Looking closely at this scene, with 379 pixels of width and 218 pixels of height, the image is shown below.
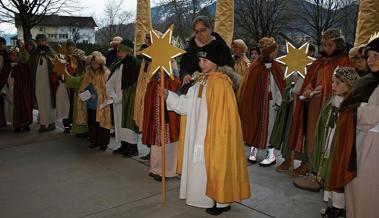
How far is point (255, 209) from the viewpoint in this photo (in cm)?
407

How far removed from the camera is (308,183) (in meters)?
4.67

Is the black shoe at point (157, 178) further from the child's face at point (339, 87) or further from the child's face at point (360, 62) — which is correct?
the child's face at point (360, 62)

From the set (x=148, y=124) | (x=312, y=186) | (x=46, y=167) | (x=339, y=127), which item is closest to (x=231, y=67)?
(x=339, y=127)

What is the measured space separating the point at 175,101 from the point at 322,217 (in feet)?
6.47

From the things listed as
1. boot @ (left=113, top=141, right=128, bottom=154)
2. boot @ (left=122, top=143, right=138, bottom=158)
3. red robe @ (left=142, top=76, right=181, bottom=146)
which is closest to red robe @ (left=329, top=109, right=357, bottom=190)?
red robe @ (left=142, top=76, right=181, bottom=146)

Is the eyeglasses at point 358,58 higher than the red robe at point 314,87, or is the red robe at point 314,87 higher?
the eyeglasses at point 358,58

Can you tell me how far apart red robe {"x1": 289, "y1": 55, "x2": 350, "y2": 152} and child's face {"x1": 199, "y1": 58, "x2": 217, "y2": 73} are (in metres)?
1.52

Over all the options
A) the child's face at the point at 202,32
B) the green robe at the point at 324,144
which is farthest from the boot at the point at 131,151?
the green robe at the point at 324,144

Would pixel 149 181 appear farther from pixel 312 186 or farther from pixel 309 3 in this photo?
pixel 309 3

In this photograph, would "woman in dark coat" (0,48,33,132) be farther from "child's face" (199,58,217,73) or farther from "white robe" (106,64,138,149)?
"child's face" (199,58,217,73)

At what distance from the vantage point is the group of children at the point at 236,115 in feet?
10.7

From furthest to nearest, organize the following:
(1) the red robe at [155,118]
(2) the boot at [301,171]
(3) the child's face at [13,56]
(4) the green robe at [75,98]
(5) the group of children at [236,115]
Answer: (3) the child's face at [13,56]
(4) the green robe at [75,98]
(2) the boot at [301,171]
(1) the red robe at [155,118]
(5) the group of children at [236,115]

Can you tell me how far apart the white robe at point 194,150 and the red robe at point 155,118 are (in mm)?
866

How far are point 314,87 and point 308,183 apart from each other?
4.00 feet
